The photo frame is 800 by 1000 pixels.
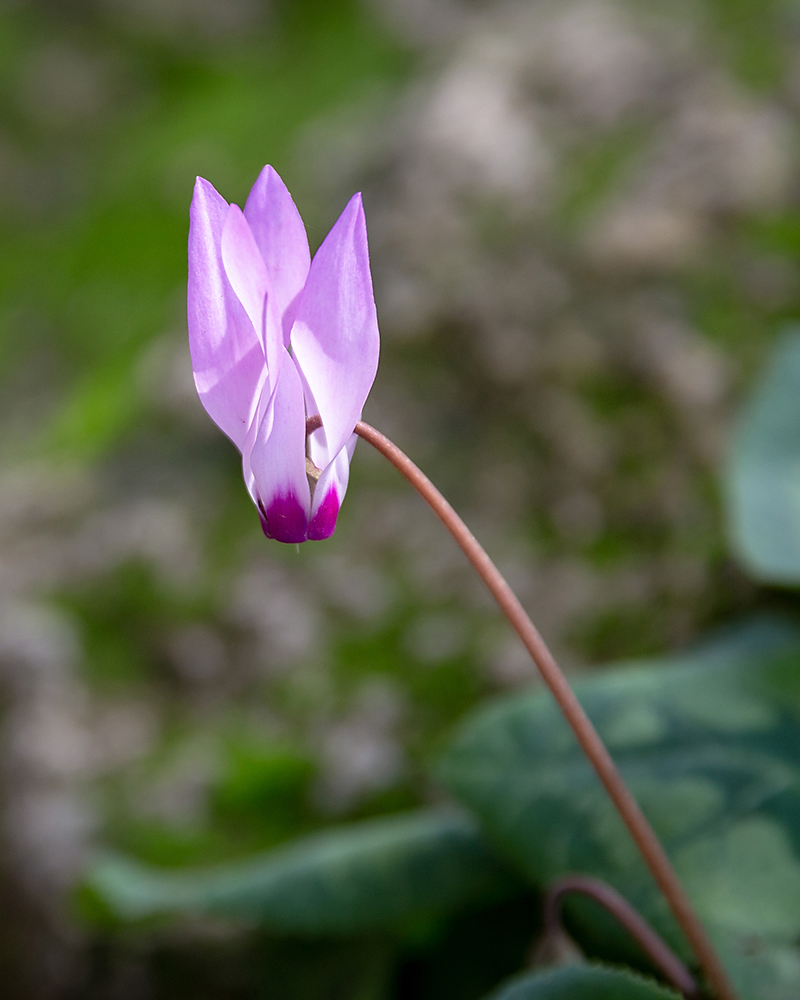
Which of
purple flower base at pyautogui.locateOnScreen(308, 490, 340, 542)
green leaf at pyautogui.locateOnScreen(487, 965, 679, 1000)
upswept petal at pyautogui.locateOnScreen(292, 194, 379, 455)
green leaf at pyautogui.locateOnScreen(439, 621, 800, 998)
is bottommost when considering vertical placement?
green leaf at pyautogui.locateOnScreen(487, 965, 679, 1000)

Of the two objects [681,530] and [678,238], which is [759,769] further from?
[678,238]

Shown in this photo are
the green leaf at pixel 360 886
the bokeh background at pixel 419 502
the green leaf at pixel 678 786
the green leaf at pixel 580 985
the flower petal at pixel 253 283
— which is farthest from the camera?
the bokeh background at pixel 419 502

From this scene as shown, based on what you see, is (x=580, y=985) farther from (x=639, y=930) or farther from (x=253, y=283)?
(x=253, y=283)

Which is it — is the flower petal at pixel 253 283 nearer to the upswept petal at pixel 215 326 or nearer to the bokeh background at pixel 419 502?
the upswept petal at pixel 215 326

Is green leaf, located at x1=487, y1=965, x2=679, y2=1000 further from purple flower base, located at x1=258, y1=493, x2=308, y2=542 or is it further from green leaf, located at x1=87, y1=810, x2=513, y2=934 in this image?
purple flower base, located at x1=258, y1=493, x2=308, y2=542

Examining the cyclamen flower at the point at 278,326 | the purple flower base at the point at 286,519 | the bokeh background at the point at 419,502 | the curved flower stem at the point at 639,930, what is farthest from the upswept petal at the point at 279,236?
the bokeh background at the point at 419,502

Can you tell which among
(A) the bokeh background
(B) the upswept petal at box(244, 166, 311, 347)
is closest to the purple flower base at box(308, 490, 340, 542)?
(B) the upswept petal at box(244, 166, 311, 347)
